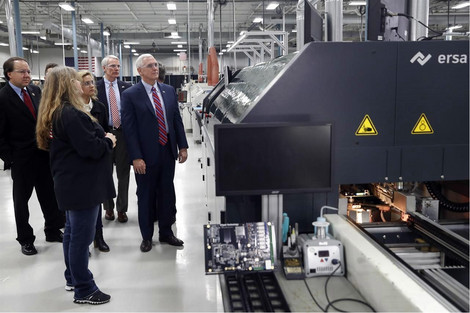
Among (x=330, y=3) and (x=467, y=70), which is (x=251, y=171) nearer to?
(x=467, y=70)

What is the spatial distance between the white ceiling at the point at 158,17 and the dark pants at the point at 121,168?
699 cm

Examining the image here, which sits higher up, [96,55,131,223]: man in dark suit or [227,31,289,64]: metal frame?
[227,31,289,64]: metal frame

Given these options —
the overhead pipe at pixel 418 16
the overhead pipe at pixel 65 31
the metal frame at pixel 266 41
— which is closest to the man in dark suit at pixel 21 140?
the metal frame at pixel 266 41

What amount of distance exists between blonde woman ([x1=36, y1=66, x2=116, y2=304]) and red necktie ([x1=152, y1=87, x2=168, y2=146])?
0.86 m

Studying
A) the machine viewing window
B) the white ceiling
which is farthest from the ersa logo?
the white ceiling

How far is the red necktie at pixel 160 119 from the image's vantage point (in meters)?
3.32

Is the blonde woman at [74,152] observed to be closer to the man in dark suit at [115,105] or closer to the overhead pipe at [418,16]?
the man in dark suit at [115,105]

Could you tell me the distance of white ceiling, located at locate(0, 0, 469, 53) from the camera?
1253 centimetres

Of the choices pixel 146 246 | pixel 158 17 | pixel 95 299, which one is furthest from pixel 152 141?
pixel 158 17

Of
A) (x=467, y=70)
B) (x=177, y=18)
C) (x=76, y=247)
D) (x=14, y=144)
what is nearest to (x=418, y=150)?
(x=467, y=70)

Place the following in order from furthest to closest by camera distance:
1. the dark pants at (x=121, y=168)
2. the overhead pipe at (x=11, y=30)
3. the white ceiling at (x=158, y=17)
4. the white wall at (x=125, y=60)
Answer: the white wall at (x=125, y=60) → the white ceiling at (x=158, y=17) → the overhead pipe at (x=11, y=30) → the dark pants at (x=121, y=168)

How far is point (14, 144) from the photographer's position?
11.0ft

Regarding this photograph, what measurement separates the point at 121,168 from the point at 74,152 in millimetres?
1846

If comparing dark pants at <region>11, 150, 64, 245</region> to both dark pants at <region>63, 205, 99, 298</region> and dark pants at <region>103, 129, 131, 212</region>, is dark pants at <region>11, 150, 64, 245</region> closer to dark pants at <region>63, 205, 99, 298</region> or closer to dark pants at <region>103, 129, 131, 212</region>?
dark pants at <region>103, 129, 131, 212</region>
